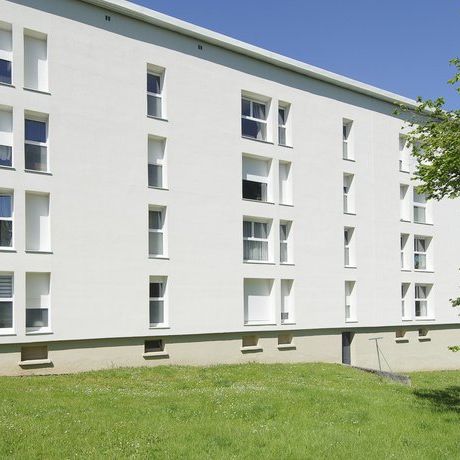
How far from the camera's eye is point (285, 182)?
2561cm

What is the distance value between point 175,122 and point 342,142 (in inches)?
349

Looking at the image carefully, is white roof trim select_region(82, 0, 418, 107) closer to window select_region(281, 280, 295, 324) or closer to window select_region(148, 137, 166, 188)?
window select_region(148, 137, 166, 188)

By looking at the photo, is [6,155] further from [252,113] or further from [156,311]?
[252,113]

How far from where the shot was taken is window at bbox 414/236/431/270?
30500mm

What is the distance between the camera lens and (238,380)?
739 inches

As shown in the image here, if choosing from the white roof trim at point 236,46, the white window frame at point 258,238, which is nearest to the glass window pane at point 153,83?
the white roof trim at point 236,46

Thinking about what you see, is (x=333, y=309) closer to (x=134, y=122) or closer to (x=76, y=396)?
(x=134, y=122)

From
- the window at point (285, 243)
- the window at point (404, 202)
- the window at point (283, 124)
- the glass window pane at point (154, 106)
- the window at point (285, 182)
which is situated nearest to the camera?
the glass window pane at point (154, 106)

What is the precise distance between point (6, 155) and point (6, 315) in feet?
15.8

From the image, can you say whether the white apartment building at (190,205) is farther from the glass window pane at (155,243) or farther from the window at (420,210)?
the window at (420,210)

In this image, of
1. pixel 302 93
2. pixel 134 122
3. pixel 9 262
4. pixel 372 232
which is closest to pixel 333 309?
pixel 372 232

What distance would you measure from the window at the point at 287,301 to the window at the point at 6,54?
12955 mm

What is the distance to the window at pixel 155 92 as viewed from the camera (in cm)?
2200

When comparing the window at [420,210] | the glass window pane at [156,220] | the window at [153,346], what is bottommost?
the window at [153,346]
